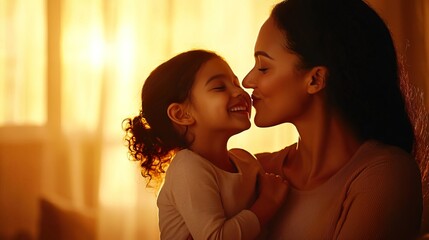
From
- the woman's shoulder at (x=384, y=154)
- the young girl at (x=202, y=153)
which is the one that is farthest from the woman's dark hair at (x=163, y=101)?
the woman's shoulder at (x=384, y=154)

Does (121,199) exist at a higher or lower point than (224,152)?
lower

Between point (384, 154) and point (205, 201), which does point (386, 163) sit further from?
point (205, 201)

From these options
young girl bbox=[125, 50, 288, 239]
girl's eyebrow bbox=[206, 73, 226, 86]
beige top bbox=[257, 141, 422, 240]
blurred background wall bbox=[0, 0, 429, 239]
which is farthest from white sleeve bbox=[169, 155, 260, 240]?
blurred background wall bbox=[0, 0, 429, 239]

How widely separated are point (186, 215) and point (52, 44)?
6.01ft

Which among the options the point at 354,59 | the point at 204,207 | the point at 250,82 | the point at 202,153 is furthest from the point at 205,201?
the point at 354,59

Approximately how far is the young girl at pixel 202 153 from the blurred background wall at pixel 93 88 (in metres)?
1.29

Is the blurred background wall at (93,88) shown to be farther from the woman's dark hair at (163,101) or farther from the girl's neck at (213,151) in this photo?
the girl's neck at (213,151)

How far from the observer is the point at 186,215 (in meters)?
1.28

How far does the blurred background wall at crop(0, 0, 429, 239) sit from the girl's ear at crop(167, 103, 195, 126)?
1.36m

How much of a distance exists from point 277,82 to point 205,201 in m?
0.30

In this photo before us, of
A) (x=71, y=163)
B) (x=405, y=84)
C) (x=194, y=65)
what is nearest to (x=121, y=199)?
(x=71, y=163)

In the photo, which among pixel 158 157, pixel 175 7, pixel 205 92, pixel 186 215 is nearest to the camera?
pixel 186 215

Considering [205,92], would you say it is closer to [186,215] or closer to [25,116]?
[186,215]

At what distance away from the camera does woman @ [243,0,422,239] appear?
124 cm
